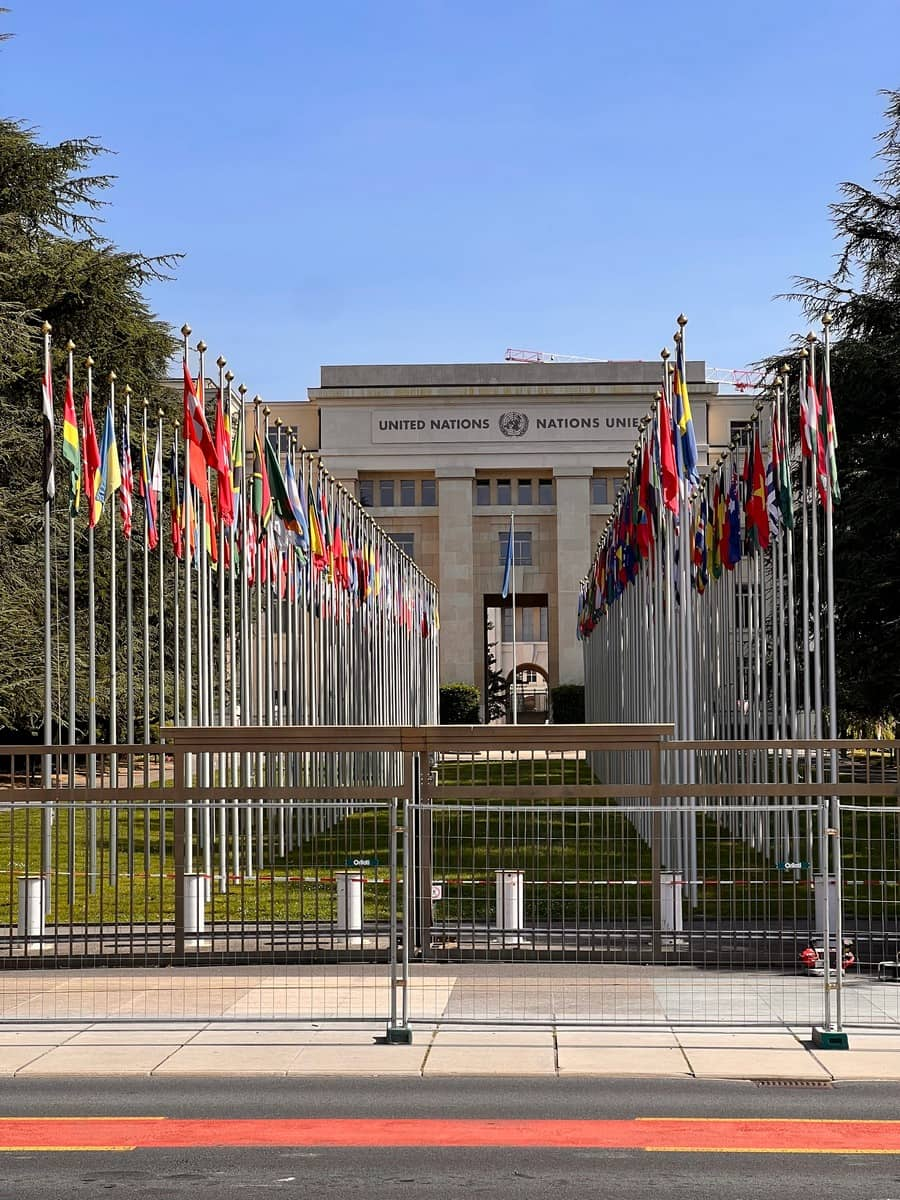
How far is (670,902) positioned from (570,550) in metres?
76.3

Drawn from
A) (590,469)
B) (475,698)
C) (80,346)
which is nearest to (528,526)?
(590,469)

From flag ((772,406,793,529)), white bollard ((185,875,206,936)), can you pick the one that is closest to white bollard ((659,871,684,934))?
white bollard ((185,875,206,936))

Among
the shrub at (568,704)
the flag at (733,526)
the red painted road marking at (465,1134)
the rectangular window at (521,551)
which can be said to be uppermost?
the rectangular window at (521,551)

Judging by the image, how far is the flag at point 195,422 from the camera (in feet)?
79.0

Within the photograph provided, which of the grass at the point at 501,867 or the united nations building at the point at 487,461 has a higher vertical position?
the united nations building at the point at 487,461

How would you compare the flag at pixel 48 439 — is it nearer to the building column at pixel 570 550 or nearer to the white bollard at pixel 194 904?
the white bollard at pixel 194 904

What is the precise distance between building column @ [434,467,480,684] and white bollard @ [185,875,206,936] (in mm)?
74065

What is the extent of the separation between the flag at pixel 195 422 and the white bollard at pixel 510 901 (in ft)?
33.6

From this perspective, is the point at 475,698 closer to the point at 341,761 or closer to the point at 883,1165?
the point at 341,761

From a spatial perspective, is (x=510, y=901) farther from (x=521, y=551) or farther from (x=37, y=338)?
(x=521, y=551)

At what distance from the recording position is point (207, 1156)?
9.05 m

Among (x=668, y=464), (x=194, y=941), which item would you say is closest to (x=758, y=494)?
(x=668, y=464)

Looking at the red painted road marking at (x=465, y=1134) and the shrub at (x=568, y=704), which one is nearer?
the red painted road marking at (x=465, y=1134)

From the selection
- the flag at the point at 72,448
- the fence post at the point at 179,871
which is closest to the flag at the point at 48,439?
the flag at the point at 72,448
